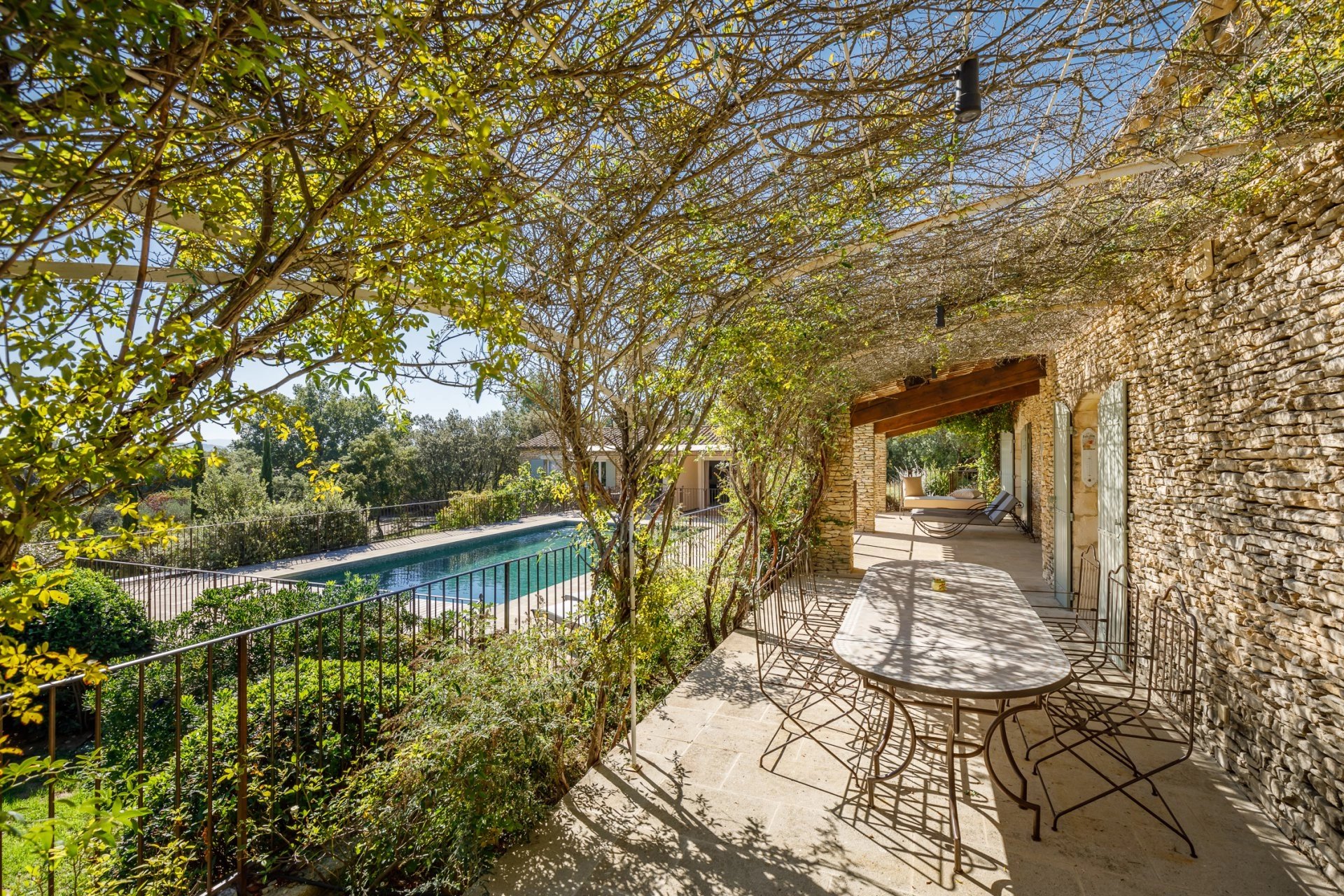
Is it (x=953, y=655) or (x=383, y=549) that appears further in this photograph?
(x=383, y=549)

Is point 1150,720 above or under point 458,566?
above

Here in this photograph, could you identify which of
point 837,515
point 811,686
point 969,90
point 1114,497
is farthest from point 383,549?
point 969,90

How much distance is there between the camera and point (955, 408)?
11141 millimetres

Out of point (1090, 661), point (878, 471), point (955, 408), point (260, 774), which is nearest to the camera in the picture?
point (260, 774)

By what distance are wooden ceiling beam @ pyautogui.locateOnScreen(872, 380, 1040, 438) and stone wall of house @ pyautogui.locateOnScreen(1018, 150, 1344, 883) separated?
5.26 m

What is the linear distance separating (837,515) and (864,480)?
18.0 ft

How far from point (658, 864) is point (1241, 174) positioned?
391cm

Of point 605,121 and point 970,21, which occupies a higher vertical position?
point 970,21

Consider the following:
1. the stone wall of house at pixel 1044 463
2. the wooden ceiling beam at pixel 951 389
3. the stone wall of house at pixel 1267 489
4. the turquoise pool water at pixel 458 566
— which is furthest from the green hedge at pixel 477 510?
the stone wall of house at pixel 1267 489

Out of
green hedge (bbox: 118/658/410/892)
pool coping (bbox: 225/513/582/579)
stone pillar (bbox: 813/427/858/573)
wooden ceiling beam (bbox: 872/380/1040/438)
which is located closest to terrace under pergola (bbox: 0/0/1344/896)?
green hedge (bbox: 118/658/410/892)

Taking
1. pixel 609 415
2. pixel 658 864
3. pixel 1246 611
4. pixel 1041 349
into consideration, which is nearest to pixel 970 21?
pixel 609 415

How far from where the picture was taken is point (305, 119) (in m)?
1.52

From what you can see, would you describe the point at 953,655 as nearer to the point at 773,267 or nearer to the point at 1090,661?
the point at 1090,661

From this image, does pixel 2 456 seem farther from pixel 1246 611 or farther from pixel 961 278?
pixel 961 278
